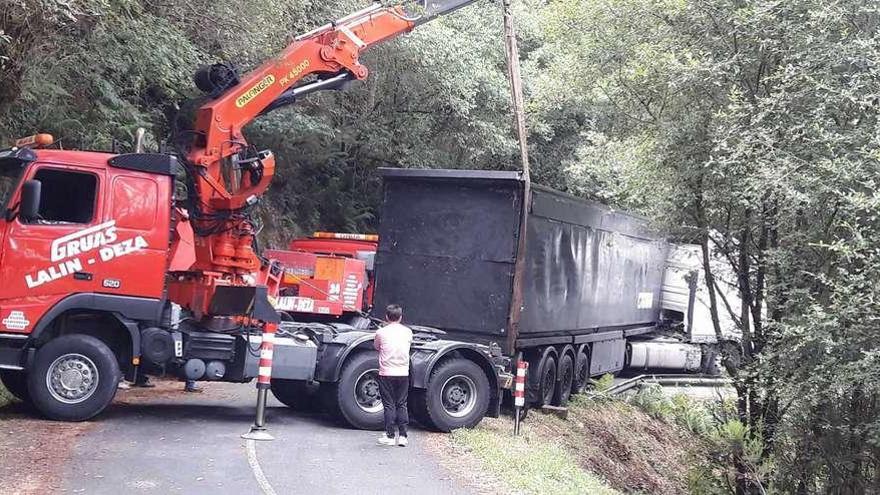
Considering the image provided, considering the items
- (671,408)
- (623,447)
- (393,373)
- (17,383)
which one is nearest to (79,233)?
(17,383)

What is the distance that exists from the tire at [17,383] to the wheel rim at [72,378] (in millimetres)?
556

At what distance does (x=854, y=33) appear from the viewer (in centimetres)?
1177

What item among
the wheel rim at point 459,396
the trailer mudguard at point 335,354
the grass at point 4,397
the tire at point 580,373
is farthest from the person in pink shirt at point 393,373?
the tire at point 580,373

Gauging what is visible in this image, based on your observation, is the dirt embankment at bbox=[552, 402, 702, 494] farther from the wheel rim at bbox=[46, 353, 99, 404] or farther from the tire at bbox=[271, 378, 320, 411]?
the wheel rim at bbox=[46, 353, 99, 404]

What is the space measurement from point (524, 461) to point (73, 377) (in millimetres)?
4788

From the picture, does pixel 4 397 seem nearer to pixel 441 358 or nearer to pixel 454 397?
pixel 441 358

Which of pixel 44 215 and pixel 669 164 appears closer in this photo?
pixel 44 215

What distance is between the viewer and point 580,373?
55.4 feet

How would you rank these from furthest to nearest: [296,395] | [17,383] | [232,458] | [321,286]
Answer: [321,286] < [296,395] < [17,383] < [232,458]

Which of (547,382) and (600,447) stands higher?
(547,382)

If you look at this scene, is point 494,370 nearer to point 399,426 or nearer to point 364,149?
point 399,426

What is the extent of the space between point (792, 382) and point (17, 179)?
8.95 m

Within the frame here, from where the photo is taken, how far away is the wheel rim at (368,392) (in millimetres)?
10992

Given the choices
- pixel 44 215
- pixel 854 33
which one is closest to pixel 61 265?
pixel 44 215
